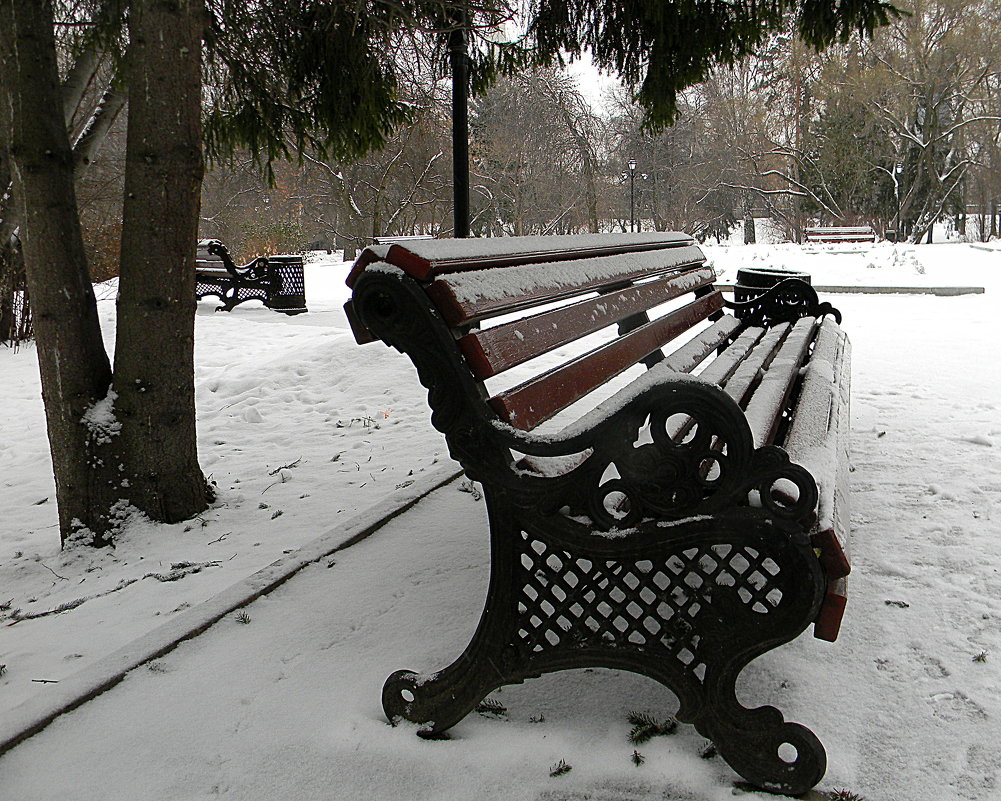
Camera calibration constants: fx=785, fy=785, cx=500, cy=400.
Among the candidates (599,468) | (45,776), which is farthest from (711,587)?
(45,776)

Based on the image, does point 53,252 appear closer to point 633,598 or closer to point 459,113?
point 633,598

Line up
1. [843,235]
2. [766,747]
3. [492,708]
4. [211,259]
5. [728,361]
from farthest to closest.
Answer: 1. [843,235]
2. [211,259]
3. [728,361]
4. [492,708]
5. [766,747]

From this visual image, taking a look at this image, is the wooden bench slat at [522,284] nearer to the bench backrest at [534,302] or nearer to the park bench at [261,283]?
the bench backrest at [534,302]

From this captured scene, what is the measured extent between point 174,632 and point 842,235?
1113 inches

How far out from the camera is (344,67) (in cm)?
458

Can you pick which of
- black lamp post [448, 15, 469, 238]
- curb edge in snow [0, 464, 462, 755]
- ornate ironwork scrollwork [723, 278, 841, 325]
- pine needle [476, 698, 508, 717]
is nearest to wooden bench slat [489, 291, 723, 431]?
pine needle [476, 698, 508, 717]

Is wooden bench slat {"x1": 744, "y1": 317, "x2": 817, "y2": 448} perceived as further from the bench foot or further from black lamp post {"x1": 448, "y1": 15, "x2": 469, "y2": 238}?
black lamp post {"x1": 448, "y1": 15, "x2": 469, "y2": 238}

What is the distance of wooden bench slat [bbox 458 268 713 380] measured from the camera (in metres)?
1.74

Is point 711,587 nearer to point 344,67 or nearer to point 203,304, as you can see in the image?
point 344,67

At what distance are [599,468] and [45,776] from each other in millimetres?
1375

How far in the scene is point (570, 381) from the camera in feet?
7.02

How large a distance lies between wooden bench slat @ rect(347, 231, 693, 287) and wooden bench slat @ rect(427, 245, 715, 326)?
4cm

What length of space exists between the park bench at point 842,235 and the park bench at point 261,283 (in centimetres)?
2051

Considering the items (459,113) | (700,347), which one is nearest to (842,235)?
(459,113)
